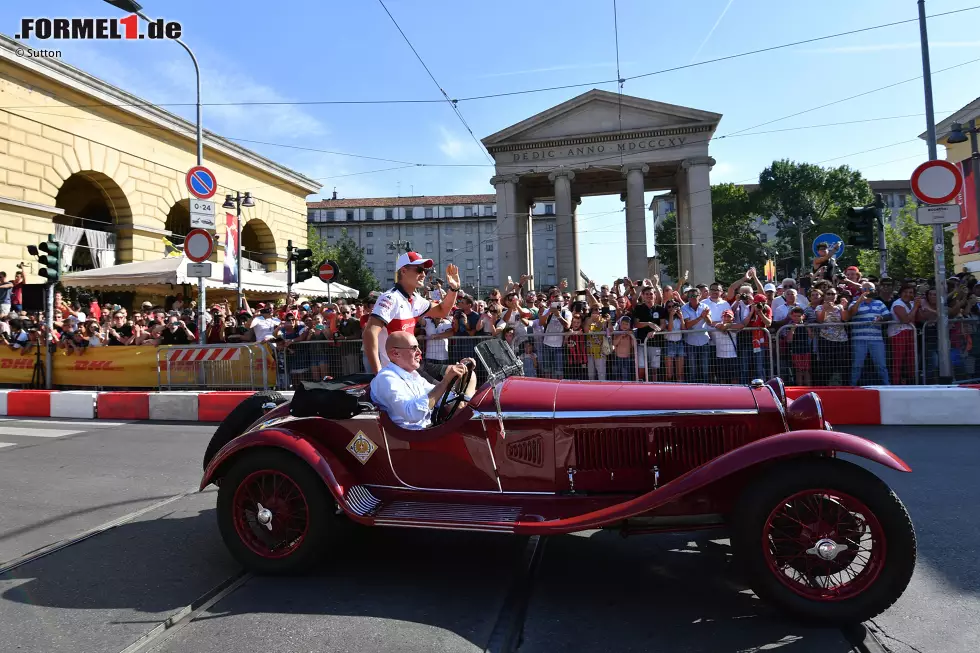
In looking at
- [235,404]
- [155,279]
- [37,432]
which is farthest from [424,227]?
[37,432]

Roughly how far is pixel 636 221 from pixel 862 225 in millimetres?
23575

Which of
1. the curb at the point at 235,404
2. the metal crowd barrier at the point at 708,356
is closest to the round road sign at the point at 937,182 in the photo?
the curb at the point at 235,404

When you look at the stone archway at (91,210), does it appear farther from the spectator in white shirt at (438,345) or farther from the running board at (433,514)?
the running board at (433,514)

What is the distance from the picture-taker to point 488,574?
3.81 meters

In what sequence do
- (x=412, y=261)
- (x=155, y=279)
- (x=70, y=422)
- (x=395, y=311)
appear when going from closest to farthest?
(x=395, y=311)
(x=412, y=261)
(x=70, y=422)
(x=155, y=279)

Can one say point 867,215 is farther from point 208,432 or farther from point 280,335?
point 208,432

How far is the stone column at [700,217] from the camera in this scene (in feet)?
120

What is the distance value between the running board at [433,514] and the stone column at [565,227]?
3557cm

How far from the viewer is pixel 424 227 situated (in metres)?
104

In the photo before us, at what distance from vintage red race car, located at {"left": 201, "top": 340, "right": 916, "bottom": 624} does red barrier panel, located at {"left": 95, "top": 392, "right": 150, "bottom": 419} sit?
25.9ft

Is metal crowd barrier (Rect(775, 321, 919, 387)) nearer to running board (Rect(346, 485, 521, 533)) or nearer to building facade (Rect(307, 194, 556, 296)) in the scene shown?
running board (Rect(346, 485, 521, 533))

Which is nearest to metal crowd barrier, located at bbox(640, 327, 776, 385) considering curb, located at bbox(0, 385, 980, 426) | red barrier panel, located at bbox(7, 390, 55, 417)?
curb, located at bbox(0, 385, 980, 426)

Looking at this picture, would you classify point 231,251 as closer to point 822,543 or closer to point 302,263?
point 302,263

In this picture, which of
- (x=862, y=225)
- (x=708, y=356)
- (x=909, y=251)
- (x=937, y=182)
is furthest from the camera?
(x=909, y=251)
